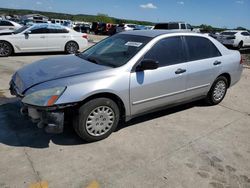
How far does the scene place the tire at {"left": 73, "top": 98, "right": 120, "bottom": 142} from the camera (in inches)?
139

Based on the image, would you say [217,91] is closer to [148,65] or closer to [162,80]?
[162,80]

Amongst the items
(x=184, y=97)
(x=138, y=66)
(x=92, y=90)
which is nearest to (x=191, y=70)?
(x=184, y=97)

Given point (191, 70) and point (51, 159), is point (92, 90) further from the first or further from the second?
point (191, 70)

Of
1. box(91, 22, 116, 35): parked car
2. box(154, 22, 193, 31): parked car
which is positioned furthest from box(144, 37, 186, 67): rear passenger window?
box(91, 22, 116, 35): parked car

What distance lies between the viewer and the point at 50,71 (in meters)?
3.87

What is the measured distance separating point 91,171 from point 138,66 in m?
1.68

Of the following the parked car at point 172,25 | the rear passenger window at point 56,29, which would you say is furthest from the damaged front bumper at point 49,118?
the parked car at point 172,25

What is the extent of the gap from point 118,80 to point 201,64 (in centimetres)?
193

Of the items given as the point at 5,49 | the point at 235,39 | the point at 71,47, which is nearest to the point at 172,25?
the point at 235,39

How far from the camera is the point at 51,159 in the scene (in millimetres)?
3332

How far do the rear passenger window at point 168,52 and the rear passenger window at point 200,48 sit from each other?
0.23 m

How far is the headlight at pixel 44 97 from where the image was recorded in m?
3.30

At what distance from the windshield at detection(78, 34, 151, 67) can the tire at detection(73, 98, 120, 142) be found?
2.21 feet

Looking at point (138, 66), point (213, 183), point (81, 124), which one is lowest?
point (213, 183)
